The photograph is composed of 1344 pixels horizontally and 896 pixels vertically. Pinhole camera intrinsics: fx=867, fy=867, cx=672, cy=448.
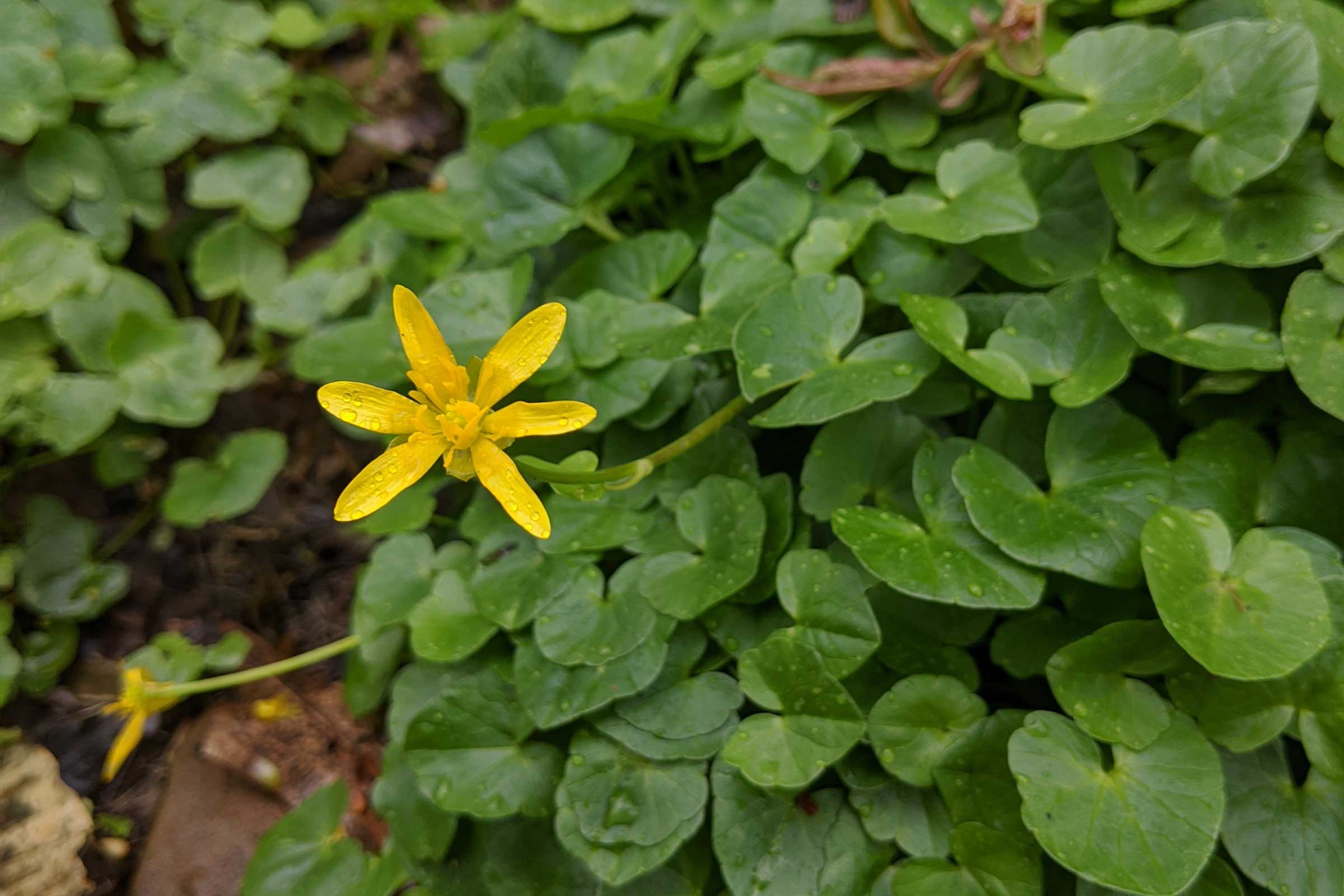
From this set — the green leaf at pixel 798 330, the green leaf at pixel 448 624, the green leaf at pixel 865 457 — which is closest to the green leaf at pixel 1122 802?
the green leaf at pixel 865 457

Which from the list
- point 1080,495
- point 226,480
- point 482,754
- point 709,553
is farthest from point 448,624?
point 1080,495

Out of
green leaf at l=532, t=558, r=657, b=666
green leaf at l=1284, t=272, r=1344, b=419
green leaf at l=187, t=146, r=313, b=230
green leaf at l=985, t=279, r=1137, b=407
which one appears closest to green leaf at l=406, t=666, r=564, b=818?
green leaf at l=532, t=558, r=657, b=666

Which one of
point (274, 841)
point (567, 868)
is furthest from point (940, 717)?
point (274, 841)

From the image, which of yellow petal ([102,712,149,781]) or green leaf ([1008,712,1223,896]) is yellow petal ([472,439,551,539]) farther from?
yellow petal ([102,712,149,781])

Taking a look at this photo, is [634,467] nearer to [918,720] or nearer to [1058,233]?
[918,720]

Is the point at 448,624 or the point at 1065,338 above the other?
the point at 1065,338

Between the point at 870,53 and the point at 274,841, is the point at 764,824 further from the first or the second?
the point at 870,53
